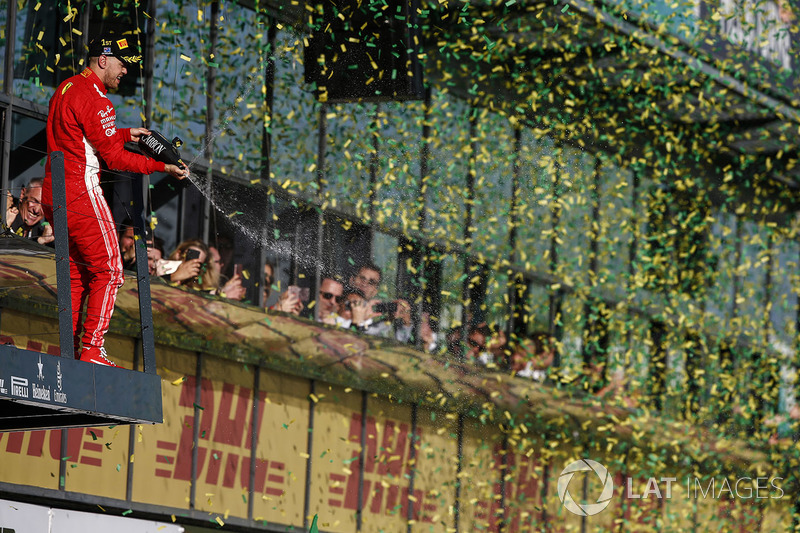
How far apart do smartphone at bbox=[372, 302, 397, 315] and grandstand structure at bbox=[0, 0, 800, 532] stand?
284 mm

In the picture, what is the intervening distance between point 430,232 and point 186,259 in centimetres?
278

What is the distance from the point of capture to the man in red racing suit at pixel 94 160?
22.2 ft

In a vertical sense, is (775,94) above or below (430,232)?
above

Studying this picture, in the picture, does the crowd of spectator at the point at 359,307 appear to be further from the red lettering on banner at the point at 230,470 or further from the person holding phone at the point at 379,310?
the red lettering on banner at the point at 230,470

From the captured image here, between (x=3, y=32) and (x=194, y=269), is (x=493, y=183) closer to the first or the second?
(x=194, y=269)

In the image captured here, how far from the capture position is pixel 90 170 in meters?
6.83

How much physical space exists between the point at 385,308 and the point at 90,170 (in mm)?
4894

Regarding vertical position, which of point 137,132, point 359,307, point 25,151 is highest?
point 25,151

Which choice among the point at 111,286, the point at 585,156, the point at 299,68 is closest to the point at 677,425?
the point at 585,156

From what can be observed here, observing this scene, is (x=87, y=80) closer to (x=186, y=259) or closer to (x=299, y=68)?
(x=186, y=259)

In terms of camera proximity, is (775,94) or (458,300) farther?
(775,94)

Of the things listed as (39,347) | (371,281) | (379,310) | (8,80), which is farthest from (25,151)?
(379,310)

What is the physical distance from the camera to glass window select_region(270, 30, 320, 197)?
10.4 m

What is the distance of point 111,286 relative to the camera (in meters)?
6.86
